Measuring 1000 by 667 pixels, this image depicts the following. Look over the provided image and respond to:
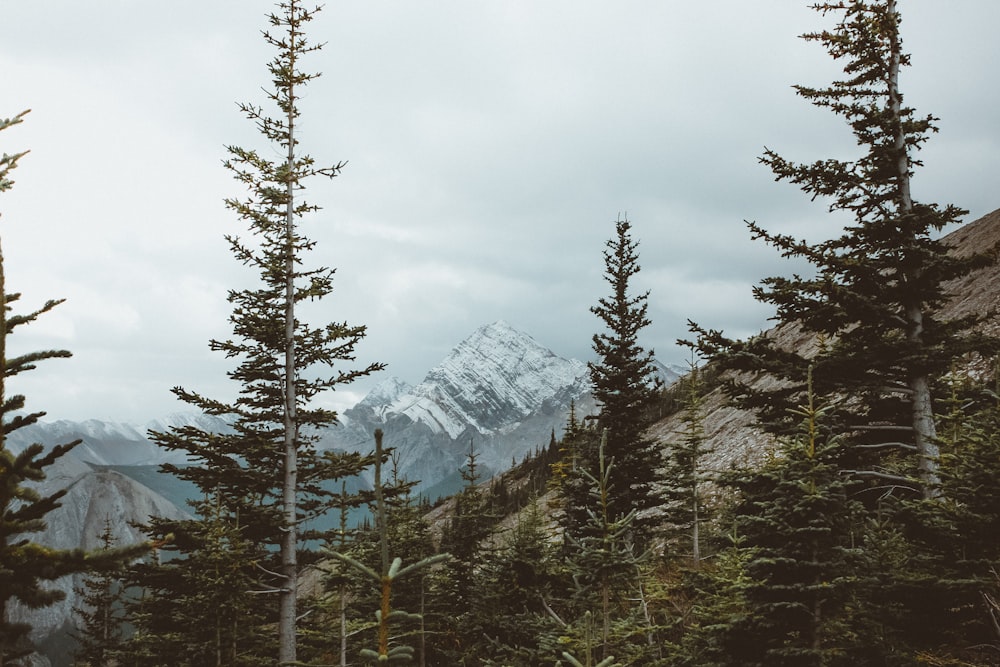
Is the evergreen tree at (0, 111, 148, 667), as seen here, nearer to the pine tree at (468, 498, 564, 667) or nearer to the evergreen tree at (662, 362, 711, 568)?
the pine tree at (468, 498, 564, 667)

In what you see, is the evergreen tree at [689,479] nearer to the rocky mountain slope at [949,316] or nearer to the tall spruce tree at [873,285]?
the rocky mountain slope at [949,316]

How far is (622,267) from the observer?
24.0 m

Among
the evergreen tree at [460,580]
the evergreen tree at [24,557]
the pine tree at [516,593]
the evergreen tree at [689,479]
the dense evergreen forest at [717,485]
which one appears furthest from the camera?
the evergreen tree at [689,479]

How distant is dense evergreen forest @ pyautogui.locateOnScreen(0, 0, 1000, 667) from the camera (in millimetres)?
7266

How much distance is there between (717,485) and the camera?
41.6 feet

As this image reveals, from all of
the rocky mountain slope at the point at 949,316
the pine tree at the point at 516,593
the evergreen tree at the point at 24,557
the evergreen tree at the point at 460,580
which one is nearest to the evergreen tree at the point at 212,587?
the pine tree at the point at 516,593

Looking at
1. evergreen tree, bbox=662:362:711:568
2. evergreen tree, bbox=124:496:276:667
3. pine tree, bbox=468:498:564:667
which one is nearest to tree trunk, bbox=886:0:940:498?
pine tree, bbox=468:498:564:667

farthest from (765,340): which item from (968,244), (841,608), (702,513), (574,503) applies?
(968,244)

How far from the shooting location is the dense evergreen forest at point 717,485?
286 inches

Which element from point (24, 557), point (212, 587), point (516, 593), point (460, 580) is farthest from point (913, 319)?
point (212, 587)

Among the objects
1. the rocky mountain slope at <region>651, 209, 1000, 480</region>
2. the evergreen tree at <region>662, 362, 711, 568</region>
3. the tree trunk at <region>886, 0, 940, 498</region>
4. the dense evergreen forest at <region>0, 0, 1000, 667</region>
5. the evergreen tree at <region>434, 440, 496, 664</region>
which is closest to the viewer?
the dense evergreen forest at <region>0, 0, 1000, 667</region>

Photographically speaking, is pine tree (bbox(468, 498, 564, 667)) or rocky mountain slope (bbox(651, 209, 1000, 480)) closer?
pine tree (bbox(468, 498, 564, 667))

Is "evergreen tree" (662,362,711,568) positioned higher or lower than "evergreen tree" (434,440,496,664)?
higher

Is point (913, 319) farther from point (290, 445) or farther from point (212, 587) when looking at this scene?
point (212, 587)
